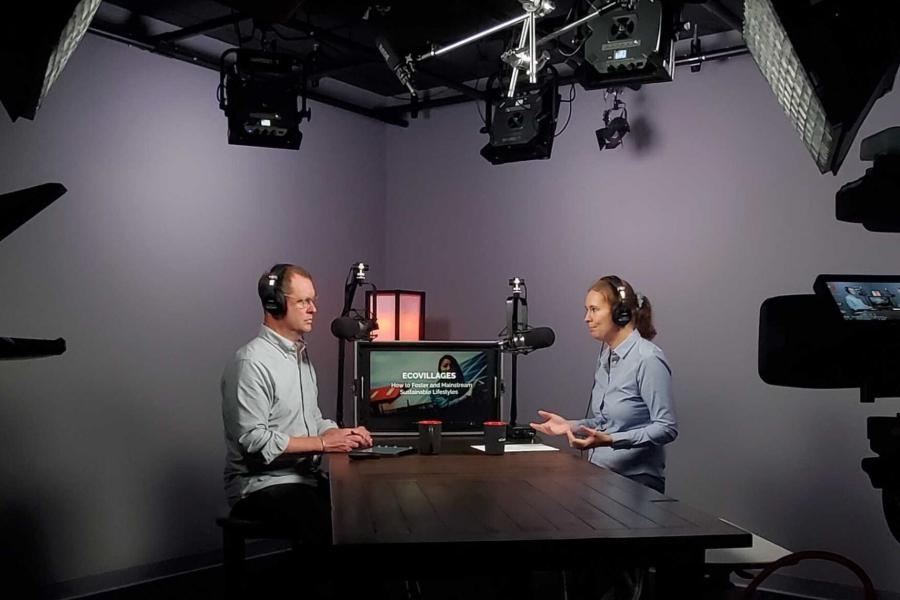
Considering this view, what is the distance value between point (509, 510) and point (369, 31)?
3.22 meters

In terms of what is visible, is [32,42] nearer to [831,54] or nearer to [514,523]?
[831,54]

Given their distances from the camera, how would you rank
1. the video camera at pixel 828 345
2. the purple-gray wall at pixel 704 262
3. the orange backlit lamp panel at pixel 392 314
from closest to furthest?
1. the video camera at pixel 828 345
2. the purple-gray wall at pixel 704 262
3. the orange backlit lamp panel at pixel 392 314

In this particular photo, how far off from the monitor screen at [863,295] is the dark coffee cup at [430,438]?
2.15 m

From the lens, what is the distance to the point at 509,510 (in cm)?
205

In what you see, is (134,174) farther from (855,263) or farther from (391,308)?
(855,263)

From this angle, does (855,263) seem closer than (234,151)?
Yes

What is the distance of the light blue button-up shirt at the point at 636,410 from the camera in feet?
10.3

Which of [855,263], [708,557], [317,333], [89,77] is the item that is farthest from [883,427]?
[317,333]

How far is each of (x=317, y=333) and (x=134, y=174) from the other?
153cm

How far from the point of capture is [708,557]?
112 inches

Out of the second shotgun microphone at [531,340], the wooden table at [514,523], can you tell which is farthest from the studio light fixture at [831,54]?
the second shotgun microphone at [531,340]

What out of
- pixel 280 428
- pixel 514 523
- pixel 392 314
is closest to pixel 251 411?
pixel 280 428

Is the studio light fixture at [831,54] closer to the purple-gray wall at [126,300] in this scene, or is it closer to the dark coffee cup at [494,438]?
the dark coffee cup at [494,438]

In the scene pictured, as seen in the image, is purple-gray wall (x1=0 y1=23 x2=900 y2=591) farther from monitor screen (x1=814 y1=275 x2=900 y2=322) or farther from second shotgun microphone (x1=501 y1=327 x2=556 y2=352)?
monitor screen (x1=814 y1=275 x2=900 y2=322)
